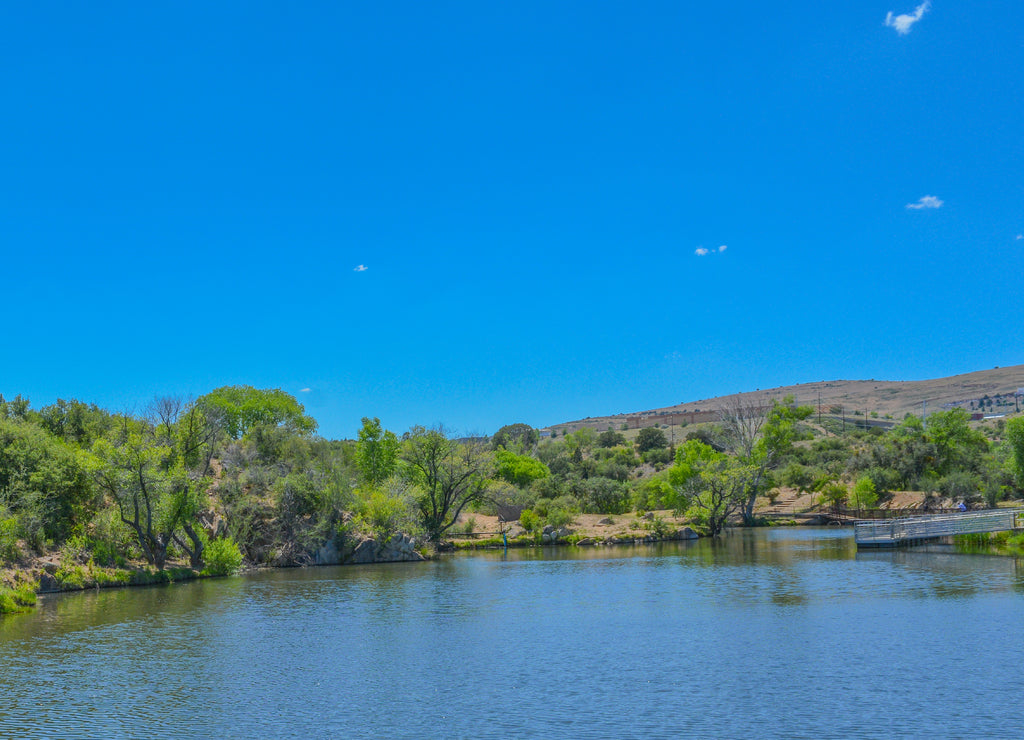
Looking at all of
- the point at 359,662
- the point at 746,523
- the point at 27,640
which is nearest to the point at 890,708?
the point at 359,662

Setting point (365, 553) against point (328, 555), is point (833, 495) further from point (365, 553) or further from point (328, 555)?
point (328, 555)

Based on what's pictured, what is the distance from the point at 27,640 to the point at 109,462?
2101cm

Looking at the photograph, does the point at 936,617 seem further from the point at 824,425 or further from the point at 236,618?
the point at 824,425

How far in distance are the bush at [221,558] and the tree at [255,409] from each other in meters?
37.4

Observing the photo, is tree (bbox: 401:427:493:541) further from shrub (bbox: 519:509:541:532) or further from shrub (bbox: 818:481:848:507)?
shrub (bbox: 818:481:848:507)

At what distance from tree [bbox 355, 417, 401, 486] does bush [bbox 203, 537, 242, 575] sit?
85.8 ft

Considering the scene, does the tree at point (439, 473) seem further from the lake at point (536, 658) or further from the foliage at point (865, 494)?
the foliage at point (865, 494)

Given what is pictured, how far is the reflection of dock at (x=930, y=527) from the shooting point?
185 feet

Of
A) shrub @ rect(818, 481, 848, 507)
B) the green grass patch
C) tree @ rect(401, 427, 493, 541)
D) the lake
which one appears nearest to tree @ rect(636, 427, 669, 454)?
shrub @ rect(818, 481, 848, 507)

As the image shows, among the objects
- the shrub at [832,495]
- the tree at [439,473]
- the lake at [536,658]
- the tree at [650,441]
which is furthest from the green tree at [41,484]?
the tree at [650,441]

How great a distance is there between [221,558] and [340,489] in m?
10.5

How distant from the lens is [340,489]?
59844 millimetres

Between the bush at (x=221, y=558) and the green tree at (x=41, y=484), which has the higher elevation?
the green tree at (x=41, y=484)

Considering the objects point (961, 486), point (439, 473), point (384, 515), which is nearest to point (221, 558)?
point (384, 515)
